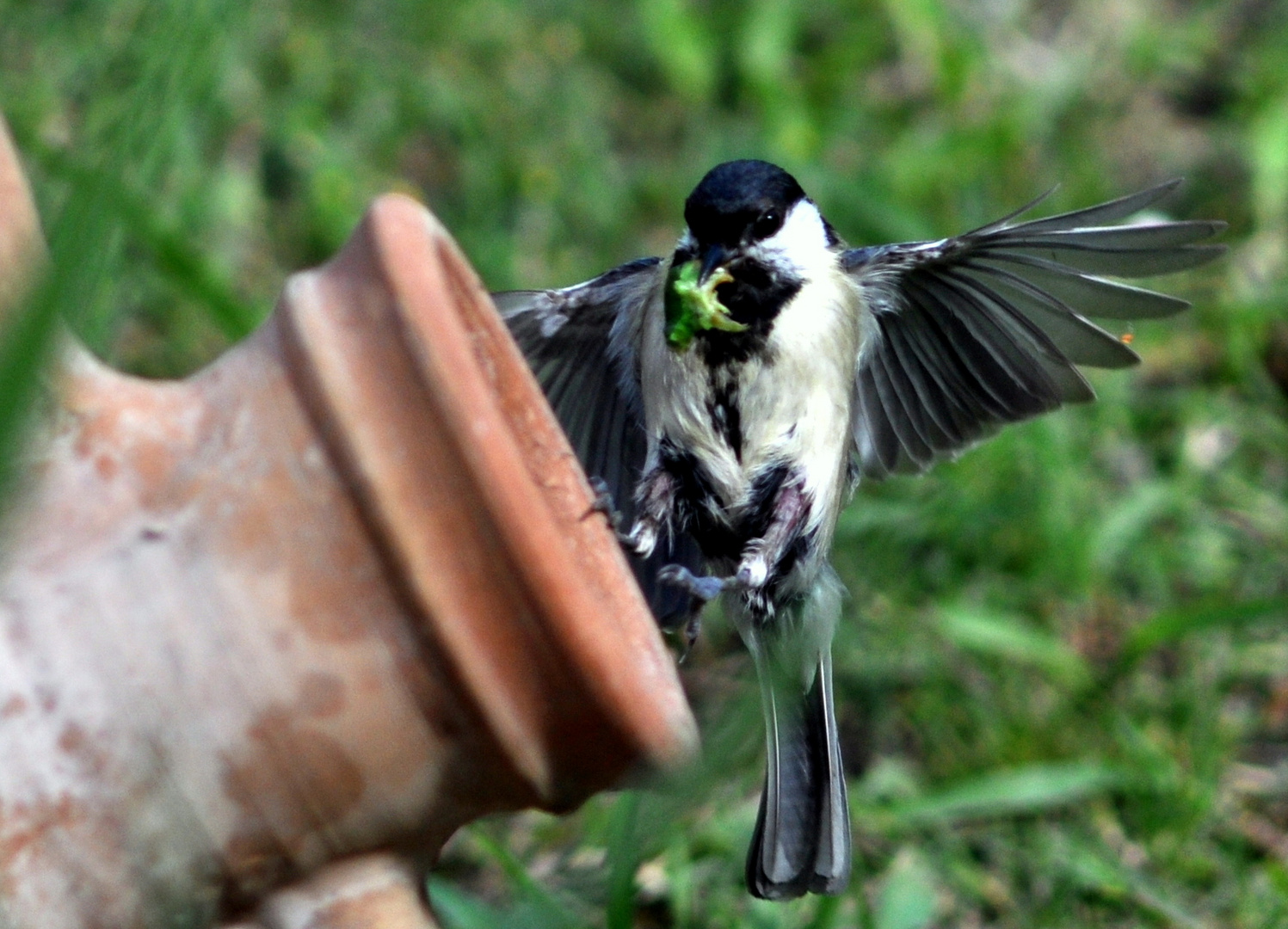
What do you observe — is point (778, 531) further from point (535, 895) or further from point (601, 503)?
point (535, 895)

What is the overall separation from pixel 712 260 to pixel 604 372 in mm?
246

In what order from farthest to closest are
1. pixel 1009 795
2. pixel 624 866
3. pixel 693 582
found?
1. pixel 1009 795
2. pixel 693 582
3. pixel 624 866

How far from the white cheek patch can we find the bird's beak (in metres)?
0.04

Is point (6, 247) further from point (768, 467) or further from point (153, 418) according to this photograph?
point (768, 467)

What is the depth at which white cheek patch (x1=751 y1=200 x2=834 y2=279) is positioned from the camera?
6.14ft

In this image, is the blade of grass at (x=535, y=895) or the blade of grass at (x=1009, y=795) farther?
the blade of grass at (x=1009, y=795)

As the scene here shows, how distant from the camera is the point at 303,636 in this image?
1.11 meters

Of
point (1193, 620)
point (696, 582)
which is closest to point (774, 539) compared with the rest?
point (696, 582)

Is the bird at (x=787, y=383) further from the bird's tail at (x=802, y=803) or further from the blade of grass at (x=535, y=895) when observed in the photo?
the blade of grass at (x=535, y=895)

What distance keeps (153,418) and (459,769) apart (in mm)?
354

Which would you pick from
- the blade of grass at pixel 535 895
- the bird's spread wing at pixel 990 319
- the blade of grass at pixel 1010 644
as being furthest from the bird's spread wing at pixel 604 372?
the blade of grass at pixel 1010 644

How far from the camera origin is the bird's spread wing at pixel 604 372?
1935mm

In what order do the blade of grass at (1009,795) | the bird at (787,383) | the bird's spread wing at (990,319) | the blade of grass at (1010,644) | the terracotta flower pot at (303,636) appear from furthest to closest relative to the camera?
1. the blade of grass at (1010,644)
2. the blade of grass at (1009,795)
3. the bird at (787,383)
4. the bird's spread wing at (990,319)
5. the terracotta flower pot at (303,636)

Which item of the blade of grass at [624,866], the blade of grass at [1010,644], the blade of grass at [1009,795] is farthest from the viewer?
the blade of grass at [1010,644]
